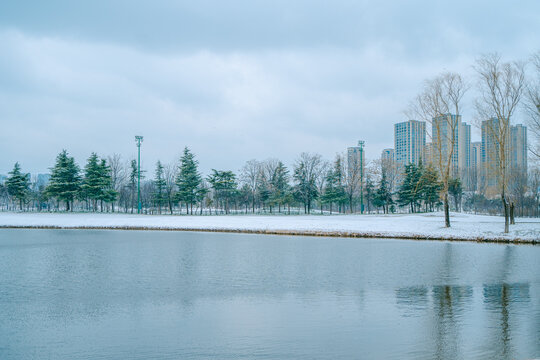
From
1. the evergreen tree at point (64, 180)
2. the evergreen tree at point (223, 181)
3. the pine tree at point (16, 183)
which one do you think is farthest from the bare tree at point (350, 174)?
the pine tree at point (16, 183)

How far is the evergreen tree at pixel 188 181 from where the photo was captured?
62688 millimetres

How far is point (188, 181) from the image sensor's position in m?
63.0

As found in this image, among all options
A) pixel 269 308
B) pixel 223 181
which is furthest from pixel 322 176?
pixel 269 308

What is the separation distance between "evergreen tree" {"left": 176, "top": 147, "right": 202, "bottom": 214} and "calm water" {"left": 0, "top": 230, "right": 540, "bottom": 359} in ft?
144

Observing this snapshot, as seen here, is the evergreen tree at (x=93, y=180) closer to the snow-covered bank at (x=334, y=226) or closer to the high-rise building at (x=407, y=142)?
the snow-covered bank at (x=334, y=226)

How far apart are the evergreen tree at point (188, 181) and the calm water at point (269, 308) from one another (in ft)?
144

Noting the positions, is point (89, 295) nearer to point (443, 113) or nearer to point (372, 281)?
point (372, 281)

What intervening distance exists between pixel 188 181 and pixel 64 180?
16552 millimetres

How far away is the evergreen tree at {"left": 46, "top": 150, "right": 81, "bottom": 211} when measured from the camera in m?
59.9

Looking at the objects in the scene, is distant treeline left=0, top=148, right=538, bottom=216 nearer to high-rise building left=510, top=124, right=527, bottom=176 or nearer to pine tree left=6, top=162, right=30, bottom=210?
pine tree left=6, top=162, right=30, bottom=210

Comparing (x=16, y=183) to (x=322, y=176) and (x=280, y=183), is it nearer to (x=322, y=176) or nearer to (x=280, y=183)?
(x=280, y=183)

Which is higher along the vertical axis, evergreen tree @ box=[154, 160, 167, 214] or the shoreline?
evergreen tree @ box=[154, 160, 167, 214]

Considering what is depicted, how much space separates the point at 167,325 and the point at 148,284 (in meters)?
4.51

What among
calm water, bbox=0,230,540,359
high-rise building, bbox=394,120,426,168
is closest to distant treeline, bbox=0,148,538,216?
high-rise building, bbox=394,120,426,168
